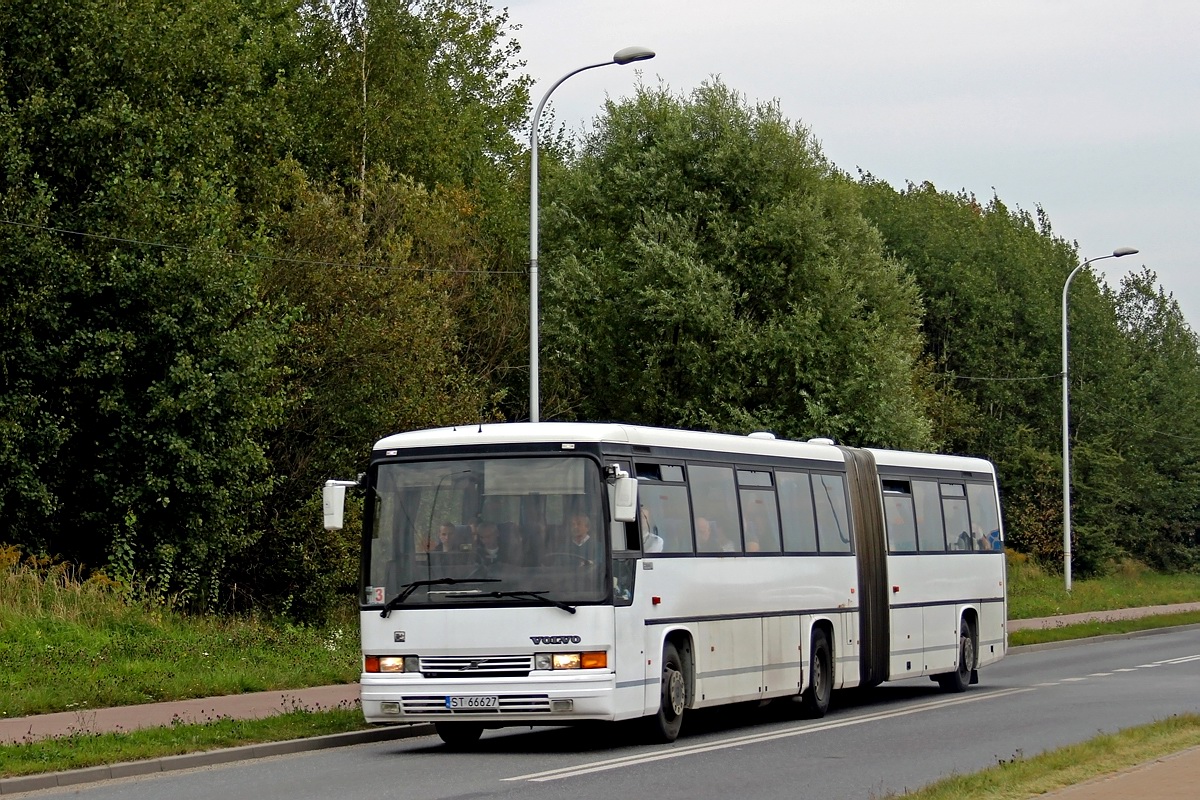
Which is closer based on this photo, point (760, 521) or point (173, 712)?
point (173, 712)

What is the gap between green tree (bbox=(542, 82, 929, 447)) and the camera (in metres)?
42.1

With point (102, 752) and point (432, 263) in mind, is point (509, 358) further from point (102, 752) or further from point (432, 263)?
point (102, 752)

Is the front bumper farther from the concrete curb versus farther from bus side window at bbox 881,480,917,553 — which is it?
bus side window at bbox 881,480,917,553

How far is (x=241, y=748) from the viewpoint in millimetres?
15266

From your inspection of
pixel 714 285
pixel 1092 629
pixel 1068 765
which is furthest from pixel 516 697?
pixel 714 285

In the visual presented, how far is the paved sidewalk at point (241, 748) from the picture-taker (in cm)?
1113

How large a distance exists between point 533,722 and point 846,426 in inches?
1081

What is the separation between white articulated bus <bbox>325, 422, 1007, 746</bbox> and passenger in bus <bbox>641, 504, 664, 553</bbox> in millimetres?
24

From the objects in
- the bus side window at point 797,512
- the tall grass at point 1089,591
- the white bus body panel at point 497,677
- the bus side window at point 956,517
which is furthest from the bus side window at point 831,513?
the tall grass at point 1089,591

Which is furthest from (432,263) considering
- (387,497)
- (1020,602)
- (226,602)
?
(387,497)

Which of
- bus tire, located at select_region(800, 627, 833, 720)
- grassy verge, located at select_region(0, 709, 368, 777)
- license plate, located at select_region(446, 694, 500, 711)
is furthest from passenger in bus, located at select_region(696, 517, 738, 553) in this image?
grassy verge, located at select_region(0, 709, 368, 777)

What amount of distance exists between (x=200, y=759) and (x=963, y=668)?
41.3 feet

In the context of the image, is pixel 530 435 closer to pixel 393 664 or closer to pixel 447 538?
pixel 447 538

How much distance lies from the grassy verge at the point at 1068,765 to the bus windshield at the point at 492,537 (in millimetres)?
4183
